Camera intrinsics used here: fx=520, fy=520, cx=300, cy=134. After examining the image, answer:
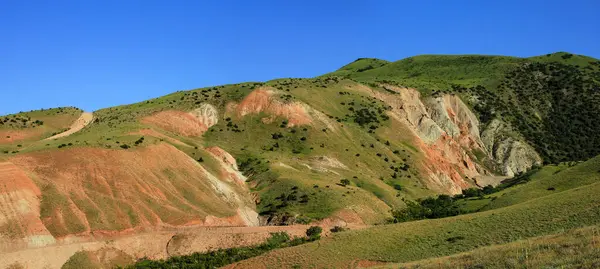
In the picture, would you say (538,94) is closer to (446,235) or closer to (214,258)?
(446,235)

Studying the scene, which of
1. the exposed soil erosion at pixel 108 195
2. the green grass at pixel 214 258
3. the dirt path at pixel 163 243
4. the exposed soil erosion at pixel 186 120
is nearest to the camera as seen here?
the dirt path at pixel 163 243

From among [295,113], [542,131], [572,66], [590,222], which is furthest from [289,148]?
[572,66]

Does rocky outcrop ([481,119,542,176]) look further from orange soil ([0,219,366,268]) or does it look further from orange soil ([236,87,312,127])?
orange soil ([0,219,366,268])

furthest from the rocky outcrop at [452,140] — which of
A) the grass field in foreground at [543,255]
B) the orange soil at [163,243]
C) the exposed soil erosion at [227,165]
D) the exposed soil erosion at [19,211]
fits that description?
the grass field in foreground at [543,255]

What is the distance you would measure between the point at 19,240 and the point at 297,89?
276 feet

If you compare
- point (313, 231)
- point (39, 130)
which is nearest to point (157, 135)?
point (39, 130)

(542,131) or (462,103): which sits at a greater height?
(462,103)

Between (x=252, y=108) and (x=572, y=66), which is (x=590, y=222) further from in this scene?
(x=572, y=66)

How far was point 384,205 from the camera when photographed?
253ft

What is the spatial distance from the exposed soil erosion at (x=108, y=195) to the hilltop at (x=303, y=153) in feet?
0.60

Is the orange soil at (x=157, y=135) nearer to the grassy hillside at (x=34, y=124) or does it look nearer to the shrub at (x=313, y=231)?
the grassy hillside at (x=34, y=124)

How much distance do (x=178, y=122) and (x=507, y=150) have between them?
84374 millimetres

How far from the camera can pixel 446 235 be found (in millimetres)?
46312

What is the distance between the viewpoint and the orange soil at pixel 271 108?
350 feet
